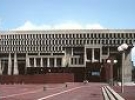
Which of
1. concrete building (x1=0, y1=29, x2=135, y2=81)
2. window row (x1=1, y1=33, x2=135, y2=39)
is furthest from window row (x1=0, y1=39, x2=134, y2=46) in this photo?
window row (x1=1, y1=33, x2=135, y2=39)

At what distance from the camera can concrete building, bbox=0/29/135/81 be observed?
17375 centimetres

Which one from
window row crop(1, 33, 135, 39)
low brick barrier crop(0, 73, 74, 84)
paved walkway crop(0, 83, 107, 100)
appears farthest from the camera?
window row crop(1, 33, 135, 39)

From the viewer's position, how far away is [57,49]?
590 ft

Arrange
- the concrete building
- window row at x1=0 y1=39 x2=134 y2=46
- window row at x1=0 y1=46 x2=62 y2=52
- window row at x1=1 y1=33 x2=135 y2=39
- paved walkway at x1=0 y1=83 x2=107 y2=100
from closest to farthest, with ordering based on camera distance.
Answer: paved walkway at x1=0 y1=83 x2=107 y2=100
the concrete building
window row at x1=0 y1=39 x2=134 y2=46
window row at x1=1 y1=33 x2=135 y2=39
window row at x1=0 y1=46 x2=62 y2=52

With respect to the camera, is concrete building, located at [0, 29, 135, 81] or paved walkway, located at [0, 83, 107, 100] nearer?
paved walkway, located at [0, 83, 107, 100]

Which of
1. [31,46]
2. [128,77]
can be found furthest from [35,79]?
[31,46]

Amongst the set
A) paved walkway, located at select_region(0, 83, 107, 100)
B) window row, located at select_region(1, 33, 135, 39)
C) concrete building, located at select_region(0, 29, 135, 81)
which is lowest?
paved walkway, located at select_region(0, 83, 107, 100)

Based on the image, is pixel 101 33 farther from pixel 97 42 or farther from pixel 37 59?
pixel 37 59

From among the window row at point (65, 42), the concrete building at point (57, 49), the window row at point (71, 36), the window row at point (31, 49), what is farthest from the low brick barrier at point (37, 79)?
the window row at point (71, 36)

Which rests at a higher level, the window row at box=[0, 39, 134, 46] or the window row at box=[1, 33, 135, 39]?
the window row at box=[1, 33, 135, 39]

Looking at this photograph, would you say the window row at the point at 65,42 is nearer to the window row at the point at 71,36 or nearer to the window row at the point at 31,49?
the window row at the point at 71,36

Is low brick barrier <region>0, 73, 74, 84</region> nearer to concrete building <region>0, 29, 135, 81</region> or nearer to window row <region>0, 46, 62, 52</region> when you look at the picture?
concrete building <region>0, 29, 135, 81</region>

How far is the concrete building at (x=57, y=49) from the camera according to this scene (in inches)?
6841

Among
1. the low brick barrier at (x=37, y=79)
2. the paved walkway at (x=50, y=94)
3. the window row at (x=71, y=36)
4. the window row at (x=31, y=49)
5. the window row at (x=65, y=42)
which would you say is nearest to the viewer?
the paved walkway at (x=50, y=94)
